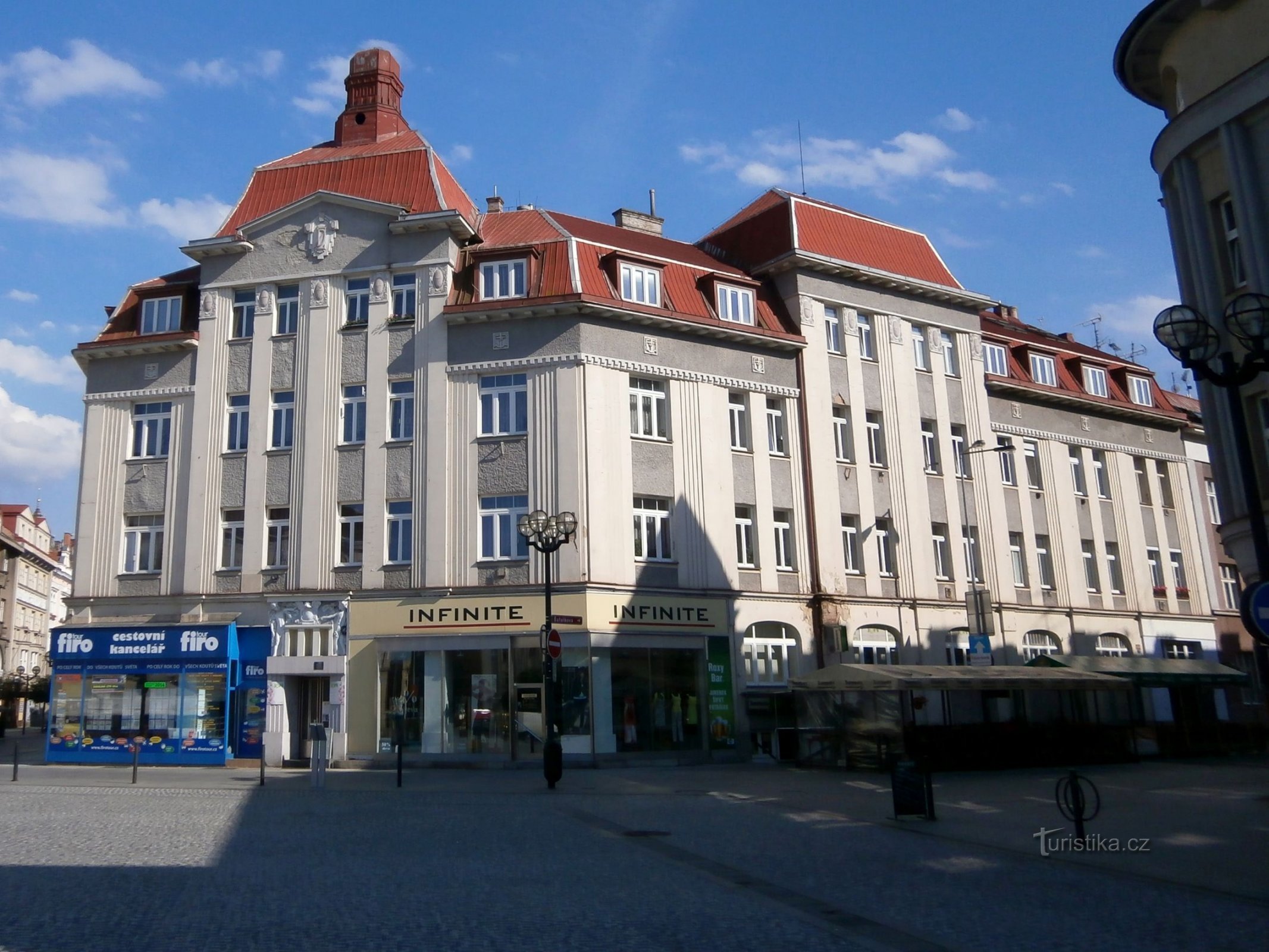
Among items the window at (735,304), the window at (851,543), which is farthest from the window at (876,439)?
the window at (735,304)

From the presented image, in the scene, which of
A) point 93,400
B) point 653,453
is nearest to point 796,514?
point 653,453

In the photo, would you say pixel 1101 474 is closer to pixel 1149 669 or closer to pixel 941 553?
pixel 941 553

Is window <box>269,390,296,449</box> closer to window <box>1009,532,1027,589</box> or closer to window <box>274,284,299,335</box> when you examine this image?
window <box>274,284,299,335</box>

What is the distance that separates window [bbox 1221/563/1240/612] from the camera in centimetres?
4275

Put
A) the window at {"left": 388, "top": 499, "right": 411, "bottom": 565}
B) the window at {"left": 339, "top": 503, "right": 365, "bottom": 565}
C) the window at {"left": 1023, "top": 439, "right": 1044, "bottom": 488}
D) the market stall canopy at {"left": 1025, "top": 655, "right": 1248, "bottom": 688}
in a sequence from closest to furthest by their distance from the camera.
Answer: the window at {"left": 388, "top": 499, "right": 411, "bottom": 565}, the window at {"left": 339, "top": 503, "right": 365, "bottom": 565}, the market stall canopy at {"left": 1025, "top": 655, "right": 1248, "bottom": 688}, the window at {"left": 1023, "top": 439, "right": 1044, "bottom": 488}

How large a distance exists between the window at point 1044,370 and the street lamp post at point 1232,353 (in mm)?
28705

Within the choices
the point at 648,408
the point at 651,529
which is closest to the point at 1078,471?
the point at 648,408

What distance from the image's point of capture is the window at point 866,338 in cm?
3531

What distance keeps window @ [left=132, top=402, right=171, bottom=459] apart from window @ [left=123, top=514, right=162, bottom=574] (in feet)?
6.09

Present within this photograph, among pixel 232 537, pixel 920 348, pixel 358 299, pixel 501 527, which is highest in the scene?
pixel 358 299

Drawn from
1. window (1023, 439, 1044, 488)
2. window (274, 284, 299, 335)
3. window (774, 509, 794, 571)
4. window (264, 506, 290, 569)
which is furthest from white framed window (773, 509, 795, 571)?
window (274, 284, 299, 335)

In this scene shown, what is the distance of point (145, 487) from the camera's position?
105ft

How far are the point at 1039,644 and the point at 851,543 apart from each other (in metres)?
8.51

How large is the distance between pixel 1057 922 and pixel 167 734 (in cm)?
2568
